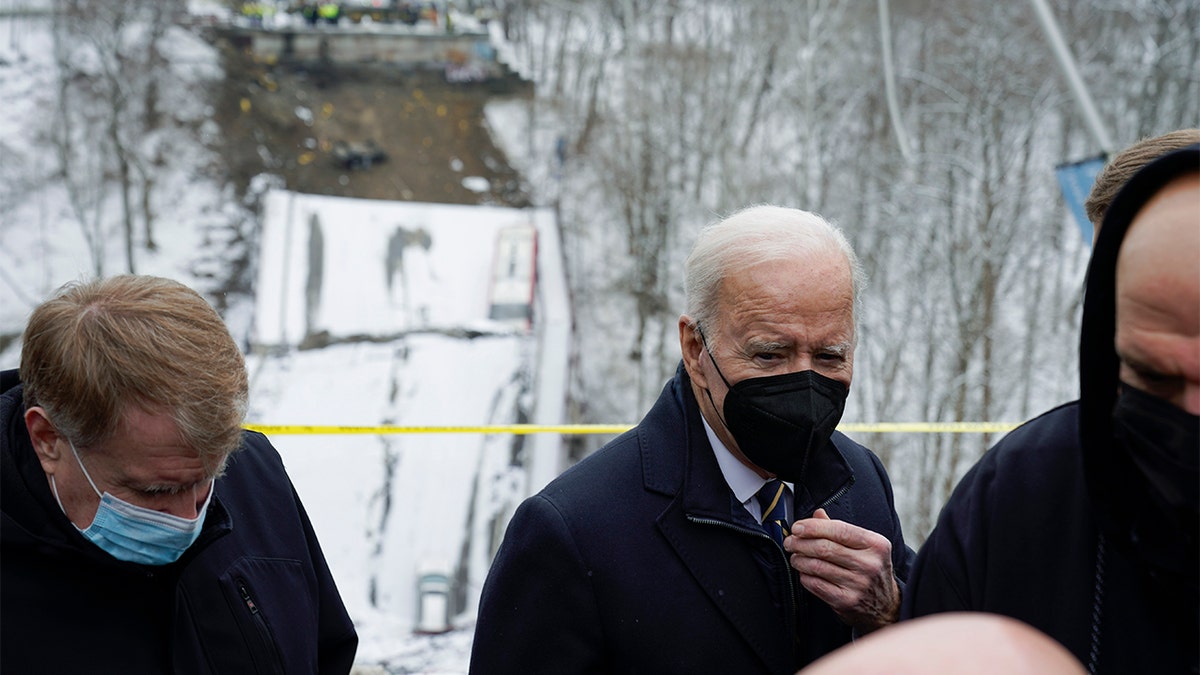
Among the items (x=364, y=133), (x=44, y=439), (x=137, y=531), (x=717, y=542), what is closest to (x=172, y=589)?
(x=137, y=531)

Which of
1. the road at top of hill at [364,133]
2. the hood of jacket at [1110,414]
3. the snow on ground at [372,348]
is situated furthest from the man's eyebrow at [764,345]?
the road at top of hill at [364,133]

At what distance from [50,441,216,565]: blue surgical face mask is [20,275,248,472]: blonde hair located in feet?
0.47

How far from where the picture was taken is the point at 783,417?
2.26 metres

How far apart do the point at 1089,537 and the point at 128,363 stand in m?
1.80

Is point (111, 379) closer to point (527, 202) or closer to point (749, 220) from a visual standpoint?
point (749, 220)

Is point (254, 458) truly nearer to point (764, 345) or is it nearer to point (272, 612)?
point (272, 612)

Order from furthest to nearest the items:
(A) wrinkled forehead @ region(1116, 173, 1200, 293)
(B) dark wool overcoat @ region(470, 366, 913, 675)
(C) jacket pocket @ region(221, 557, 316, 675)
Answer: (C) jacket pocket @ region(221, 557, 316, 675) < (B) dark wool overcoat @ region(470, 366, 913, 675) < (A) wrinkled forehead @ region(1116, 173, 1200, 293)

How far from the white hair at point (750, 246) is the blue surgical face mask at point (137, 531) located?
4.13 feet

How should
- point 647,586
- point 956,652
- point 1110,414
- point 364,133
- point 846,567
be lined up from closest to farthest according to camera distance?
1. point 956,652
2. point 1110,414
3. point 846,567
4. point 647,586
5. point 364,133

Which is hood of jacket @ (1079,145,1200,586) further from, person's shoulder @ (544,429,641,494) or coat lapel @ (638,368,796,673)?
person's shoulder @ (544,429,641,494)

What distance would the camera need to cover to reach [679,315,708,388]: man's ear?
2.40 meters

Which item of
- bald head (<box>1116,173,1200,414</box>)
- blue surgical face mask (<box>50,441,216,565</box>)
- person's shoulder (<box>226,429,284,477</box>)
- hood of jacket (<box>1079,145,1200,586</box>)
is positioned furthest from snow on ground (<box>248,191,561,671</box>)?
bald head (<box>1116,173,1200,414</box>)

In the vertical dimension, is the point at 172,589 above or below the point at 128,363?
below

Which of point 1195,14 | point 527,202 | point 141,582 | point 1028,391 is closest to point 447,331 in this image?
point 527,202
